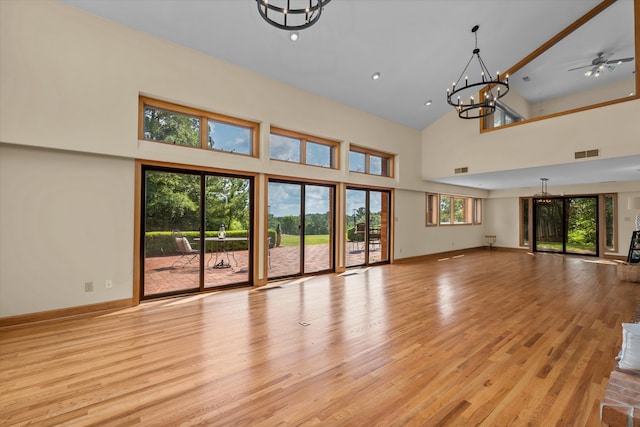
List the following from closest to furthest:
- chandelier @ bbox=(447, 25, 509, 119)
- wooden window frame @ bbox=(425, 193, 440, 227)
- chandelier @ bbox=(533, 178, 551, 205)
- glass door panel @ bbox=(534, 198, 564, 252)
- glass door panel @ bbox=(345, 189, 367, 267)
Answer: chandelier @ bbox=(447, 25, 509, 119), glass door panel @ bbox=(345, 189, 367, 267), wooden window frame @ bbox=(425, 193, 440, 227), chandelier @ bbox=(533, 178, 551, 205), glass door panel @ bbox=(534, 198, 564, 252)

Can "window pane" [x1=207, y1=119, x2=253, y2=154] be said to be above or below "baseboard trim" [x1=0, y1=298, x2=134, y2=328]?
above

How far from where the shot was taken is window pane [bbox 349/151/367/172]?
7.74 m

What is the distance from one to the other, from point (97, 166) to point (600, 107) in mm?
9465

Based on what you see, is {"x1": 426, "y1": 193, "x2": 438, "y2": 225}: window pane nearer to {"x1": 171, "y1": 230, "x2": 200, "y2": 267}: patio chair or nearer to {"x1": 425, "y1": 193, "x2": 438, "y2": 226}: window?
{"x1": 425, "y1": 193, "x2": 438, "y2": 226}: window

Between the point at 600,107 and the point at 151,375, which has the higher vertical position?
the point at 600,107

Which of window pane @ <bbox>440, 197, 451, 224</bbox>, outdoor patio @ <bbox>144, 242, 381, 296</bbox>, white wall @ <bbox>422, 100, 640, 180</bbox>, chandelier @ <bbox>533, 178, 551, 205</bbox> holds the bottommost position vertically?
outdoor patio @ <bbox>144, 242, 381, 296</bbox>

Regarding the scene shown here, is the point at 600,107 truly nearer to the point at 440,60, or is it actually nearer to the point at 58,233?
the point at 440,60

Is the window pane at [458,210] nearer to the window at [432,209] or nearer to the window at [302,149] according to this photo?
the window at [432,209]

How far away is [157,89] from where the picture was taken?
4.58 m

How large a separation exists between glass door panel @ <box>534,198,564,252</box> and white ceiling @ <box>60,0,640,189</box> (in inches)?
151

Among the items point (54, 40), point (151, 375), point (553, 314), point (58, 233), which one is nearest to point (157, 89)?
point (54, 40)

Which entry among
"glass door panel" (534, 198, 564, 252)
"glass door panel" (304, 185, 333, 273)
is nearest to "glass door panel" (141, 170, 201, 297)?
"glass door panel" (304, 185, 333, 273)

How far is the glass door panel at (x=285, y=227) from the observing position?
6.19m

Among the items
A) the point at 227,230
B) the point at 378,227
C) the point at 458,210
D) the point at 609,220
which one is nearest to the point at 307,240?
the point at 227,230
